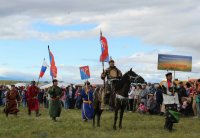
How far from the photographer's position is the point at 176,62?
3052 centimetres

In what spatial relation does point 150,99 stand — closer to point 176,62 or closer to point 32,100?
point 176,62

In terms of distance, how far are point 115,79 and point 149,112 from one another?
11.5 meters

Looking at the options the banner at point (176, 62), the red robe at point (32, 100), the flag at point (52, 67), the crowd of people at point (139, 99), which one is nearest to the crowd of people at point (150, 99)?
the crowd of people at point (139, 99)

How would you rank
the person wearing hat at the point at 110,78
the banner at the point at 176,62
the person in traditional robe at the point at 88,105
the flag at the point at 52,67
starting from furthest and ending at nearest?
1. the banner at the point at 176,62
2. the flag at the point at 52,67
3. the person in traditional robe at the point at 88,105
4. the person wearing hat at the point at 110,78

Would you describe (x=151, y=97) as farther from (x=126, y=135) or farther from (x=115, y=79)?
(x=126, y=135)

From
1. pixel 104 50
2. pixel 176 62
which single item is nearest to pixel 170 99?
pixel 104 50

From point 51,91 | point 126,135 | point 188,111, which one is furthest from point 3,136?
point 188,111

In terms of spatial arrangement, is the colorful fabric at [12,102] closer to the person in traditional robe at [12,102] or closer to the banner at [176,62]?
the person in traditional robe at [12,102]

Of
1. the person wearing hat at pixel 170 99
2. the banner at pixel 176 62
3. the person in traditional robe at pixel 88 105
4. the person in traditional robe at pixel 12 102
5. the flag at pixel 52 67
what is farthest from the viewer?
the banner at pixel 176 62

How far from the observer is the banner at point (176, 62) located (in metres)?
30.3

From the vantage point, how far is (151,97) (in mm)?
27531

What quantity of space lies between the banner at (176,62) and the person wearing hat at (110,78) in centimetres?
1373

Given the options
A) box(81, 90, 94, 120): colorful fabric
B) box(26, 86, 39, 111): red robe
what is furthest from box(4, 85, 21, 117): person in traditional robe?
box(81, 90, 94, 120): colorful fabric

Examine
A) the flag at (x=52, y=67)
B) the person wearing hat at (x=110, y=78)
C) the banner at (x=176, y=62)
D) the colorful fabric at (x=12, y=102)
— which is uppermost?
the banner at (x=176, y=62)
